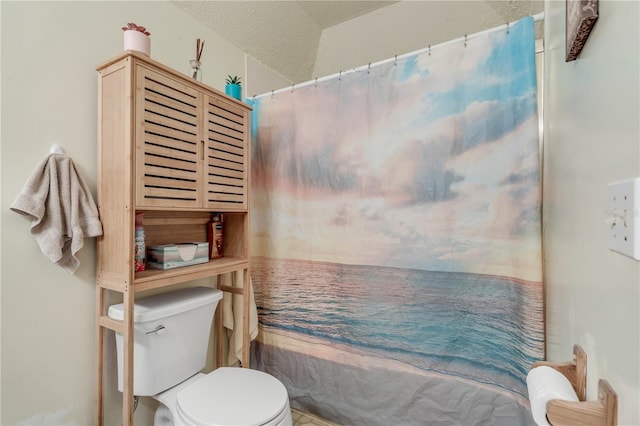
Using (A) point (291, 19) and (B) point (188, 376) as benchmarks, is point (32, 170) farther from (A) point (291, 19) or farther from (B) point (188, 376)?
(A) point (291, 19)

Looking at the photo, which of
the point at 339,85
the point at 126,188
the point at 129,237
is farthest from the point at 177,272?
the point at 339,85

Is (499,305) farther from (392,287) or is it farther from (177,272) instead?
(177,272)

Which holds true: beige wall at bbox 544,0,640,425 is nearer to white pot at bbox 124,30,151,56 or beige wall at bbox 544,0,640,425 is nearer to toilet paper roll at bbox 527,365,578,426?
toilet paper roll at bbox 527,365,578,426

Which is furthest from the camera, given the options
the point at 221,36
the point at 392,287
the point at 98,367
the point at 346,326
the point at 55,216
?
the point at 221,36

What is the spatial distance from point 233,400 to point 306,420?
754mm

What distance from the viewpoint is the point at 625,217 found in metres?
0.40

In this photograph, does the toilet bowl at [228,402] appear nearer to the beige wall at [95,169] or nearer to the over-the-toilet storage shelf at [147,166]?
the over-the-toilet storage shelf at [147,166]

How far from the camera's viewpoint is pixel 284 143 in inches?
71.8

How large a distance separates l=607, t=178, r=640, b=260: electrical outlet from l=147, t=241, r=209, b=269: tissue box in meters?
1.45

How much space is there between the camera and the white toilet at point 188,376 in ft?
3.67

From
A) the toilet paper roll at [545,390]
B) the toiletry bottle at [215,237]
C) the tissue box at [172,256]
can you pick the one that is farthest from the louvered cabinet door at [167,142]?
the toilet paper roll at [545,390]

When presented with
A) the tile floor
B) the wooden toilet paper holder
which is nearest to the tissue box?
the tile floor

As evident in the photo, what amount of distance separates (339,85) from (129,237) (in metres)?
1.24

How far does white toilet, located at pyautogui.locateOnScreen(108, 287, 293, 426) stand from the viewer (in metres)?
1.12
